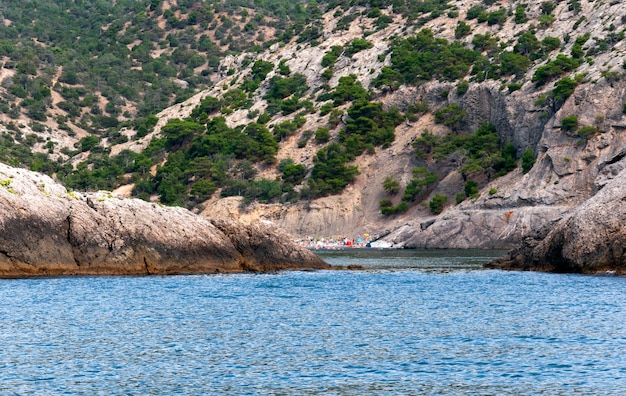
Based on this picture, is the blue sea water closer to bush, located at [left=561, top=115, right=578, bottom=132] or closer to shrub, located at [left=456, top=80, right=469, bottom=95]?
bush, located at [left=561, top=115, right=578, bottom=132]

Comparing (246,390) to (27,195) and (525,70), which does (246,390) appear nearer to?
(27,195)

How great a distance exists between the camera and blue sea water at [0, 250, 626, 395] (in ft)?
79.1

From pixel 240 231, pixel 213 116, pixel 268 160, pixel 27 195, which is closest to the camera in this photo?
pixel 27 195

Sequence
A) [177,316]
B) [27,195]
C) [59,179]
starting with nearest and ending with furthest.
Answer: [177,316] < [27,195] < [59,179]

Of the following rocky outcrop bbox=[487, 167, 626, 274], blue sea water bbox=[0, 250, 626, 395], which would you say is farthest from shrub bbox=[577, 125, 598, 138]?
blue sea water bbox=[0, 250, 626, 395]

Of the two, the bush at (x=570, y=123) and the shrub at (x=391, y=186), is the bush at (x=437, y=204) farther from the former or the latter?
the bush at (x=570, y=123)

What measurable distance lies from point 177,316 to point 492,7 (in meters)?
116

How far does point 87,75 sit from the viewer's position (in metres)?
198

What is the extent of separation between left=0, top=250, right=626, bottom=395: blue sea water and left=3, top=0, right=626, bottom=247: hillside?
40.9 metres

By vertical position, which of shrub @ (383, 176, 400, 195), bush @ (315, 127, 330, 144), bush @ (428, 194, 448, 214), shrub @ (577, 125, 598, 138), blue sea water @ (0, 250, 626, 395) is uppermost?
bush @ (315, 127, 330, 144)

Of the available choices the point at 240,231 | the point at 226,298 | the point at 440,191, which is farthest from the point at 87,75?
the point at 226,298

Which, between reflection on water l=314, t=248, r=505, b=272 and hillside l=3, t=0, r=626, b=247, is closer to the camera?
reflection on water l=314, t=248, r=505, b=272

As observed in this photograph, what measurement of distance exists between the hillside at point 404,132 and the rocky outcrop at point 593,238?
22474 mm

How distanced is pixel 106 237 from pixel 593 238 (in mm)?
27752
